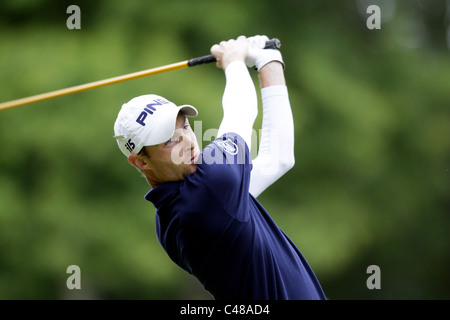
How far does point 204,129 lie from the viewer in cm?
719

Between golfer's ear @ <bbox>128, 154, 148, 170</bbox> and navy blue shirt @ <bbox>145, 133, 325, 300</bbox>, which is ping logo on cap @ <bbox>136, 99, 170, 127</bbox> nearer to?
golfer's ear @ <bbox>128, 154, 148, 170</bbox>

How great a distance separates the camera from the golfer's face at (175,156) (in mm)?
2869

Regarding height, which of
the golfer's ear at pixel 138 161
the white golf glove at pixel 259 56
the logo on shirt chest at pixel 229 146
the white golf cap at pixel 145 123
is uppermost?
the white golf glove at pixel 259 56

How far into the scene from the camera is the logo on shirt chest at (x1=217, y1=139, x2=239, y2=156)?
9.29 feet

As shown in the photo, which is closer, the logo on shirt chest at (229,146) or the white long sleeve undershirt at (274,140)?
the logo on shirt chest at (229,146)

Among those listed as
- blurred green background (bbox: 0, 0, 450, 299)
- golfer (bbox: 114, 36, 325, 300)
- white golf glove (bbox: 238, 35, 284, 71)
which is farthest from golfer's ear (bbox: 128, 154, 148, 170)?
blurred green background (bbox: 0, 0, 450, 299)

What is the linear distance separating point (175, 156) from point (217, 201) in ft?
0.87

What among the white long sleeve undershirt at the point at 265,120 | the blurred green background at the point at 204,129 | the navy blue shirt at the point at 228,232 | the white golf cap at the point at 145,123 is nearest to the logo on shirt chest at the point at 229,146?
the navy blue shirt at the point at 228,232

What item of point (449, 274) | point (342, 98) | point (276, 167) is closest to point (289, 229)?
point (342, 98)

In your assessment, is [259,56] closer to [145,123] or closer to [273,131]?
[273,131]

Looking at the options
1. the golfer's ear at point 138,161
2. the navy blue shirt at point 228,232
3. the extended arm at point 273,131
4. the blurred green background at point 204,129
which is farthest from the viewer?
the blurred green background at point 204,129

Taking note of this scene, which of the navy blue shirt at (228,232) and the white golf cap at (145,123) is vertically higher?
the white golf cap at (145,123)

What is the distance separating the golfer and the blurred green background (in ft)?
14.3

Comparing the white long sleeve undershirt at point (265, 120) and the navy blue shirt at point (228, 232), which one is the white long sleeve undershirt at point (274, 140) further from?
the navy blue shirt at point (228, 232)
